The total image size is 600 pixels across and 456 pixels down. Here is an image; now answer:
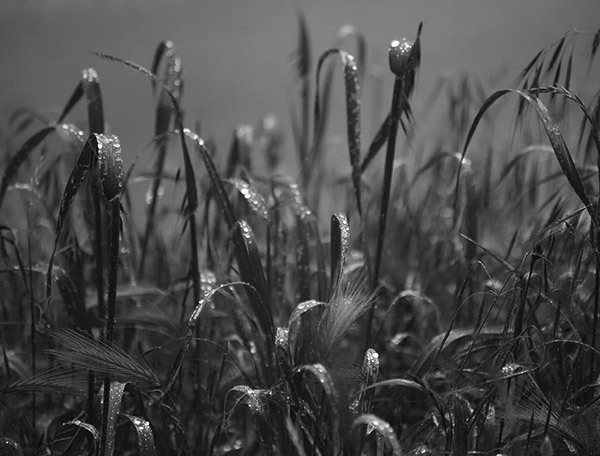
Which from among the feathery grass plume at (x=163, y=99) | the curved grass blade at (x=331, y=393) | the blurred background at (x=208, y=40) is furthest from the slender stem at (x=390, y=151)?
the blurred background at (x=208, y=40)

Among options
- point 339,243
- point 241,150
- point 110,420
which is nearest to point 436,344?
point 339,243

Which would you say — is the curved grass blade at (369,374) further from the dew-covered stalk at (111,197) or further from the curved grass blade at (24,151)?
the curved grass blade at (24,151)

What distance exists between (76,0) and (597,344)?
443 centimetres

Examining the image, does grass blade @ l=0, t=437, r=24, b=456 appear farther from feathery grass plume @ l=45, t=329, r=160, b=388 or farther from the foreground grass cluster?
feathery grass plume @ l=45, t=329, r=160, b=388

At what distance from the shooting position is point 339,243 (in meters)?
0.99

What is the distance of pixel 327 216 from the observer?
7.95ft

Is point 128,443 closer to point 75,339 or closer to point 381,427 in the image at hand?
point 75,339

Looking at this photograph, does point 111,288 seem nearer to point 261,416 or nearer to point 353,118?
point 261,416

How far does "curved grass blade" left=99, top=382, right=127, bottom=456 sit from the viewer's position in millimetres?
866

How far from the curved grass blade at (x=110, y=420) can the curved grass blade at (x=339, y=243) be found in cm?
26

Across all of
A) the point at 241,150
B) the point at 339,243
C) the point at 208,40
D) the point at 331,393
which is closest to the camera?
the point at 331,393

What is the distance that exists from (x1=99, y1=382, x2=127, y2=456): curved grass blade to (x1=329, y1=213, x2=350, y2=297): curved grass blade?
26 centimetres

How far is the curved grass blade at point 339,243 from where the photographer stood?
3.04ft

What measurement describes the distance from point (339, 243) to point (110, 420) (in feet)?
1.07
